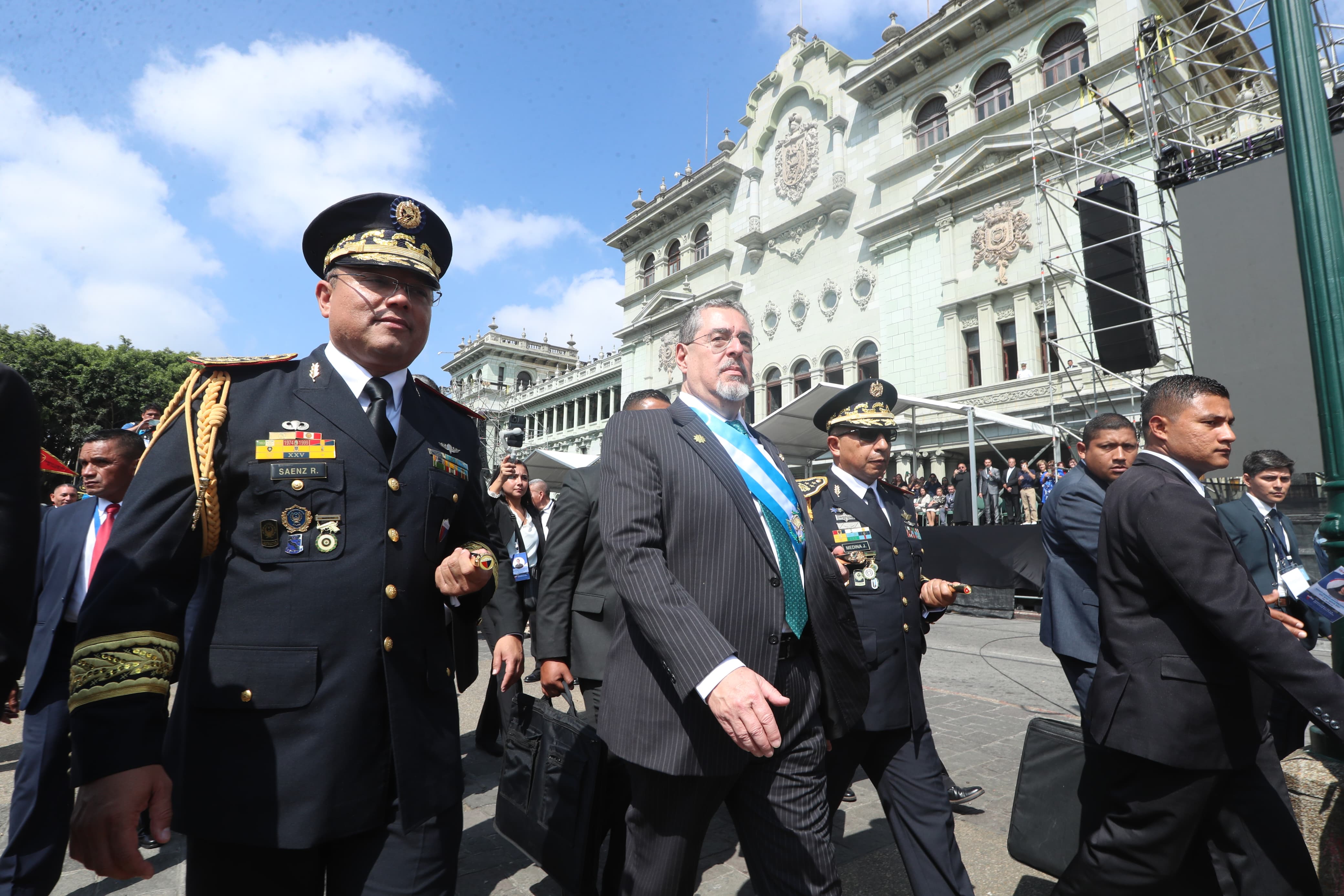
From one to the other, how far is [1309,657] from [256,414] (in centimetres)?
309

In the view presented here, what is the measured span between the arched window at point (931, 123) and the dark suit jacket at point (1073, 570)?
2349 cm

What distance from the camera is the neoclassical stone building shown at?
64.1ft

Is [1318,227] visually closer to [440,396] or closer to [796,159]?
[440,396]

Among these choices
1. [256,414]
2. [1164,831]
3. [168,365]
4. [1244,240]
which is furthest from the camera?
[168,365]

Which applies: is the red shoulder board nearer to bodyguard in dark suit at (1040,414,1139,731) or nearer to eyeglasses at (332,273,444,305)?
eyeglasses at (332,273,444,305)

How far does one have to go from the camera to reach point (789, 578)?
225cm

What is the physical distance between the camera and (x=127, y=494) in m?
1.67

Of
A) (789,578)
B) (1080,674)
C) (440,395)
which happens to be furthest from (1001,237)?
(440,395)

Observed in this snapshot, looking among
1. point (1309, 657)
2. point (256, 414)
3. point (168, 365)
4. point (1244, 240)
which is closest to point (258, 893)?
point (256, 414)

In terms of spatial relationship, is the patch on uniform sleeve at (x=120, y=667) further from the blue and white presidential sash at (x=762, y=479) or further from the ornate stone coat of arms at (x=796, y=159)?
the ornate stone coat of arms at (x=796, y=159)

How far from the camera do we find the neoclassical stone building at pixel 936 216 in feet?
64.1

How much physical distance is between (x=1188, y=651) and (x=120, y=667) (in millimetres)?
2962

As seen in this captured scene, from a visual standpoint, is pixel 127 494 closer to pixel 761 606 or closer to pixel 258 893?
pixel 258 893

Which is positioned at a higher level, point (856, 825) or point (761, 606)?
point (761, 606)
